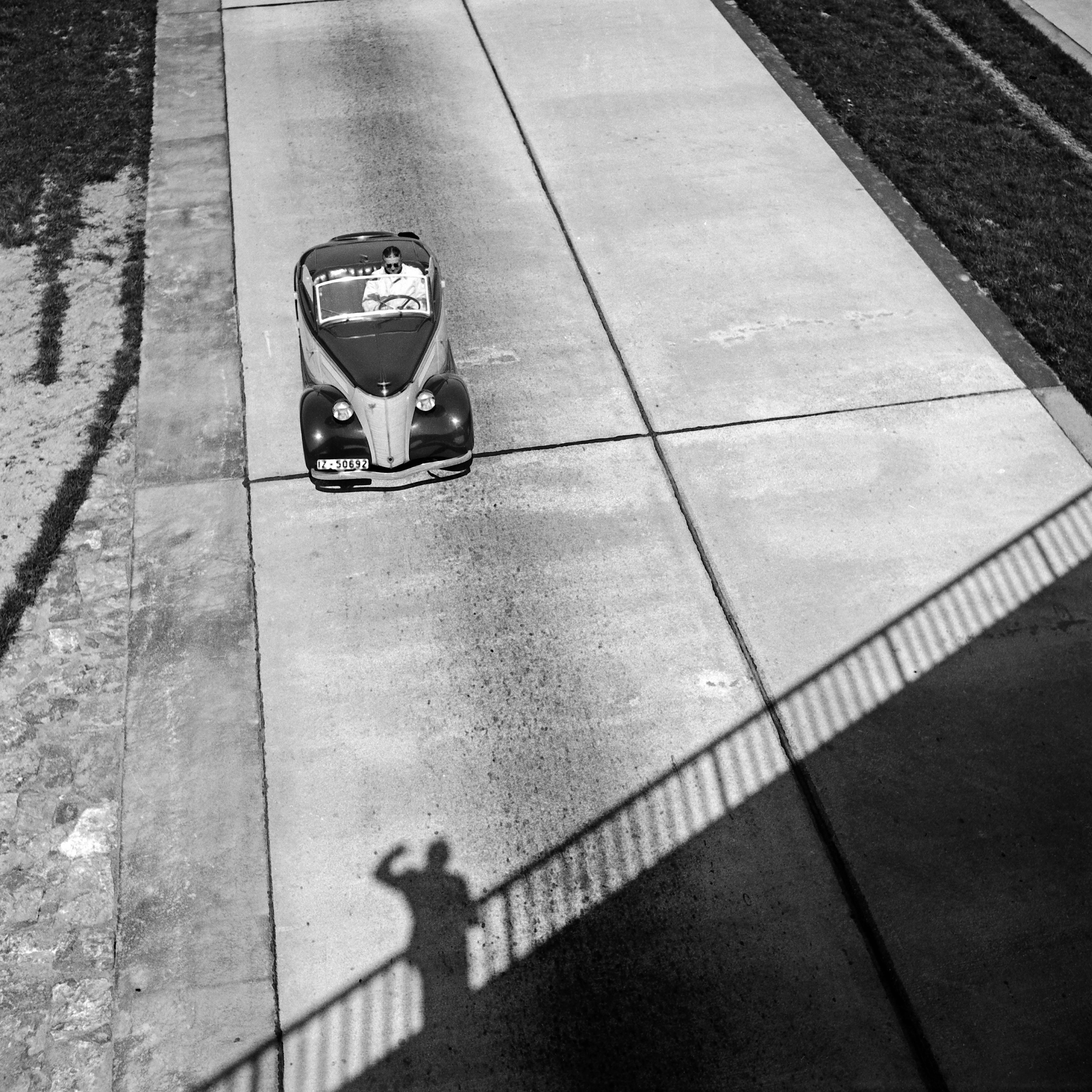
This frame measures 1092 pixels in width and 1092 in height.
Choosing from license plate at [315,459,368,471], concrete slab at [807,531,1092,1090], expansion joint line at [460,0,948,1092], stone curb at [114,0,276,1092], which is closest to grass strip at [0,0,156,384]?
stone curb at [114,0,276,1092]

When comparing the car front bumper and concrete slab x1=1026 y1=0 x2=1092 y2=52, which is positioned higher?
concrete slab x1=1026 y1=0 x2=1092 y2=52

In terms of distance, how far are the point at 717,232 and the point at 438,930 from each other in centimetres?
677

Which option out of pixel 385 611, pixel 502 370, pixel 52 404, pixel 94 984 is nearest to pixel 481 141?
pixel 502 370

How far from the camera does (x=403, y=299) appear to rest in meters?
7.50

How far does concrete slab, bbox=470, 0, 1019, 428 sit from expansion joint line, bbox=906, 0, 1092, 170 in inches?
92.1

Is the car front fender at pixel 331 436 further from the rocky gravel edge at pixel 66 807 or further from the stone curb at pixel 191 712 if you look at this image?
the rocky gravel edge at pixel 66 807

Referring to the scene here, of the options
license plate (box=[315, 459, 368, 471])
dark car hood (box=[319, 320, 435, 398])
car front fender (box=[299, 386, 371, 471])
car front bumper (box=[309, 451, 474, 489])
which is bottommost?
car front bumper (box=[309, 451, 474, 489])

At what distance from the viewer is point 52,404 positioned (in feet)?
27.1

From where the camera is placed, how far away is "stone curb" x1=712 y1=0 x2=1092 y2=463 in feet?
27.2

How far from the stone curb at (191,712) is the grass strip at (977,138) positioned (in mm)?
6388

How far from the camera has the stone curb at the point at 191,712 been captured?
529 cm

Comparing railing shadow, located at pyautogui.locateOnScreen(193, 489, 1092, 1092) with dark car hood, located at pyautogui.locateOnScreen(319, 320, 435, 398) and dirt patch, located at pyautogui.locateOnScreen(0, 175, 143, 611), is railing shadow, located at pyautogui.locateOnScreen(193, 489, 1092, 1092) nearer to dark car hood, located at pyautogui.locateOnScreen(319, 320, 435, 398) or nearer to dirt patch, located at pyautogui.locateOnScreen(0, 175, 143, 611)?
dark car hood, located at pyautogui.locateOnScreen(319, 320, 435, 398)

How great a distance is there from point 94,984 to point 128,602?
244 centimetres

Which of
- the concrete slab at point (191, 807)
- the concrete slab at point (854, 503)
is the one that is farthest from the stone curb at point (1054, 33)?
the concrete slab at point (191, 807)
